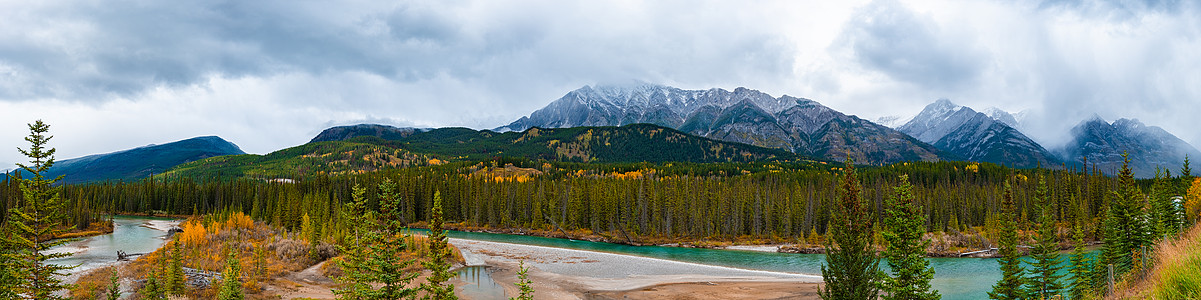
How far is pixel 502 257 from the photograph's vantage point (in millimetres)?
68875

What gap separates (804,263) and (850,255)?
52.8 m

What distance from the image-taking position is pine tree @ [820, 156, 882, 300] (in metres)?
20.5

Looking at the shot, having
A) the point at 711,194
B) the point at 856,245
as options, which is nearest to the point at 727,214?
the point at 711,194

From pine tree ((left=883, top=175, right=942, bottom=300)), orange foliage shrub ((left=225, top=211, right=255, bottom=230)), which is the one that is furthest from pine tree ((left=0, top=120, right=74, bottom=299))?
orange foliage shrub ((left=225, top=211, right=255, bottom=230))

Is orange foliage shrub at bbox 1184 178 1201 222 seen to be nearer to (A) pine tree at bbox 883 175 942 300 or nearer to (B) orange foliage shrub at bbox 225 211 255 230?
(A) pine tree at bbox 883 175 942 300

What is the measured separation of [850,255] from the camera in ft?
68.0

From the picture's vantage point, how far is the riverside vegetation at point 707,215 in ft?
74.3

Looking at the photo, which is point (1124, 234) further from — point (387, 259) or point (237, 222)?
point (237, 222)

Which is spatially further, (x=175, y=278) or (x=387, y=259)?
(x=175, y=278)

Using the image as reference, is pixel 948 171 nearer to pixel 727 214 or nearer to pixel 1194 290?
pixel 727 214

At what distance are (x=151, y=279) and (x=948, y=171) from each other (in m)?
185

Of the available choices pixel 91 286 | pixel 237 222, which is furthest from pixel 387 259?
pixel 237 222

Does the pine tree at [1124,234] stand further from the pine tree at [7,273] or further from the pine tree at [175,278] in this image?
the pine tree at [7,273]

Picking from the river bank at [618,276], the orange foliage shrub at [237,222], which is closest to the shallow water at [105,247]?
the orange foliage shrub at [237,222]
